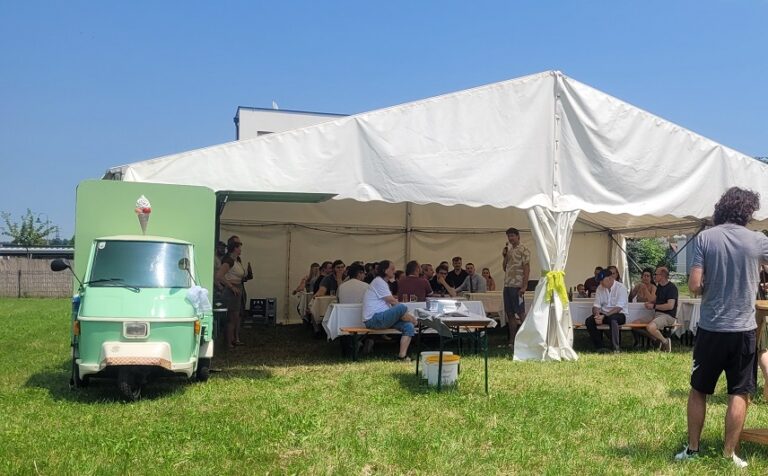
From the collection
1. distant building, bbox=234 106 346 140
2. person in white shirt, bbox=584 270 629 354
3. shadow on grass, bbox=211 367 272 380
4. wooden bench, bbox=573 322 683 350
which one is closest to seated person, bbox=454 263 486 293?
wooden bench, bbox=573 322 683 350

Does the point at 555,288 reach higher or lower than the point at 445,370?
higher

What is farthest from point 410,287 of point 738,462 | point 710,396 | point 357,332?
point 738,462

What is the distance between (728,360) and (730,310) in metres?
0.30

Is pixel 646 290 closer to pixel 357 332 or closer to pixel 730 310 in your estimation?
pixel 357 332

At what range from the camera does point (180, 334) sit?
18.7 feet

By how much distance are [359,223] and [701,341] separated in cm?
1033

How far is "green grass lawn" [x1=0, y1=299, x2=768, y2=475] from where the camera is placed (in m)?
4.05

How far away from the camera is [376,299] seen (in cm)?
834

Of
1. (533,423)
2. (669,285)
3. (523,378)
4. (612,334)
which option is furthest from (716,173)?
(533,423)

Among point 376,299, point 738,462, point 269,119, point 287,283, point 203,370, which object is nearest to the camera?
point 738,462

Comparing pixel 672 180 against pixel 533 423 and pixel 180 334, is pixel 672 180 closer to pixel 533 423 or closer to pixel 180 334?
pixel 533 423

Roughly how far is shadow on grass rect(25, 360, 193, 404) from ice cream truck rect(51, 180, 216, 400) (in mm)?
136

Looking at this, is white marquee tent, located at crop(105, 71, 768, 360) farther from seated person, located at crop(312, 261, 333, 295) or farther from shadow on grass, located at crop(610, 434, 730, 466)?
seated person, located at crop(312, 261, 333, 295)

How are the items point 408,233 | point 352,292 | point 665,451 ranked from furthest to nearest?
point 408,233, point 352,292, point 665,451
